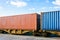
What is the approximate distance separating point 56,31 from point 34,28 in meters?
3.72

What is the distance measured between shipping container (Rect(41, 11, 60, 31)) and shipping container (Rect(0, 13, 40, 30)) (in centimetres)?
134

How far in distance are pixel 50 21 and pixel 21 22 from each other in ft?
18.6

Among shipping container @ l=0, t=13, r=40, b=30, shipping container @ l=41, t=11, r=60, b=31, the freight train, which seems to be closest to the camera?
shipping container @ l=41, t=11, r=60, b=31

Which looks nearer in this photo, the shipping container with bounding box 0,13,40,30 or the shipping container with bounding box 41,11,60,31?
the shipping container with bounding box 41,11,60,31

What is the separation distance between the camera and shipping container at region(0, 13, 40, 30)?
19469 millimetres

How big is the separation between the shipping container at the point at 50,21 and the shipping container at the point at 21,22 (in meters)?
1.34

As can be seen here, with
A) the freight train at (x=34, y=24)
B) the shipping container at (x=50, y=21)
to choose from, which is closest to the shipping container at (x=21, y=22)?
the freight train at (x=34, y=24)

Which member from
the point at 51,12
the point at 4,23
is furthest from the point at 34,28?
the point at 4,23

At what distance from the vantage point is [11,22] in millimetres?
23031

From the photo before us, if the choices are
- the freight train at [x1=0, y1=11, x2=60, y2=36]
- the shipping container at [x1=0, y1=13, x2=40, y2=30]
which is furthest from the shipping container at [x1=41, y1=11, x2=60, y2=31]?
the shipping container at [x1=0, y1=13, x2=40, y2=30]

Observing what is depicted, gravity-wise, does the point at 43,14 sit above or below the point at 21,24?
above

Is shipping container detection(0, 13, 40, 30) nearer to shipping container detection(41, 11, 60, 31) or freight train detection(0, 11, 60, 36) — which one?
freight train detection(0, 11, 60, 36)

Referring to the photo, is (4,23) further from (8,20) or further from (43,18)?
(43,18)

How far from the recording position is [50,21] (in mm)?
17562
